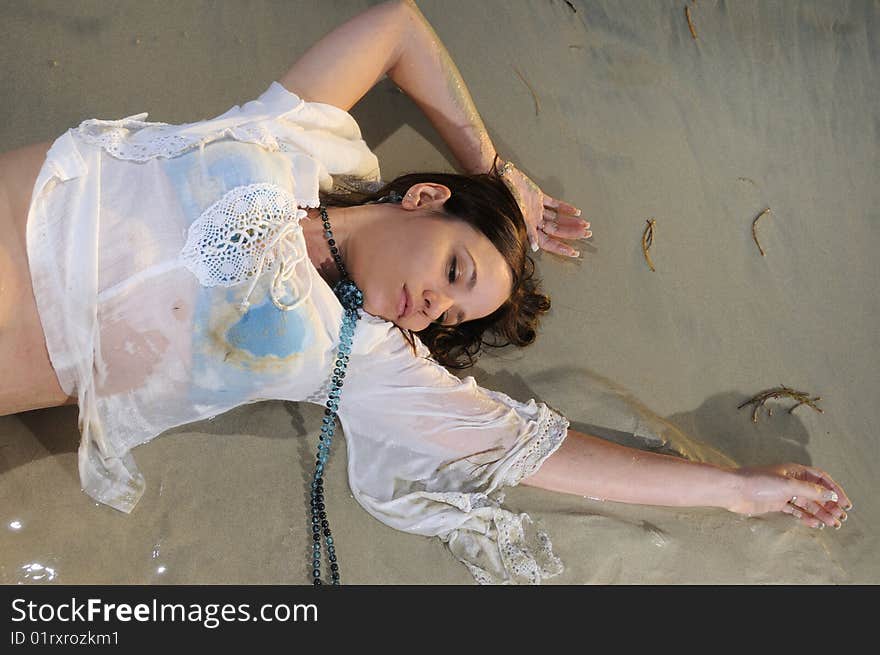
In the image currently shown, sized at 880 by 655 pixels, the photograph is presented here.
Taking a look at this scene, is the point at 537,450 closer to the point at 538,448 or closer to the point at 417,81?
the point at 538,448

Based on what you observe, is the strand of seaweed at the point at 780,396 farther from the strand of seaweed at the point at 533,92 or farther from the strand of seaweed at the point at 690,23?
the strand of seaweed at the point at 690,23

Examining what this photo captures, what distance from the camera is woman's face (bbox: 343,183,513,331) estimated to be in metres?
2.31

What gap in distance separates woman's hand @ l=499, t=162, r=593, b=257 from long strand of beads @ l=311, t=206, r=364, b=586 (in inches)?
36.3

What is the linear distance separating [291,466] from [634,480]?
44.5 inches

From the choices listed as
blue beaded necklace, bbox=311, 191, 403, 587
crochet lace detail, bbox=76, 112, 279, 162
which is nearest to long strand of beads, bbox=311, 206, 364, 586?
blue beaded necklace, bbox=311, 191, 403, 587

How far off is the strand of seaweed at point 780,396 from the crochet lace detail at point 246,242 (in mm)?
1886

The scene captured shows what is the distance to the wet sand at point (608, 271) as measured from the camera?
2.65 m

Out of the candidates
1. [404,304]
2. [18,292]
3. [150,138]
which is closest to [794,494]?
[404,304]

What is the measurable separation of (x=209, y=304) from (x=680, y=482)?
1591mm

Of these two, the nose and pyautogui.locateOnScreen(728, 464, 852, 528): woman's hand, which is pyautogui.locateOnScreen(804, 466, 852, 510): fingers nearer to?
pyautogui.locateOnScreen(728, 464, 852, 528): woman's hand

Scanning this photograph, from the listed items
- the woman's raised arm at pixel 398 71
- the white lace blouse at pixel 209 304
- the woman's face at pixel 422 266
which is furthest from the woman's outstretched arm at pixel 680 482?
the woman's raised arm at pixel 398 71

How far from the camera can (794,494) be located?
2.80 metres
